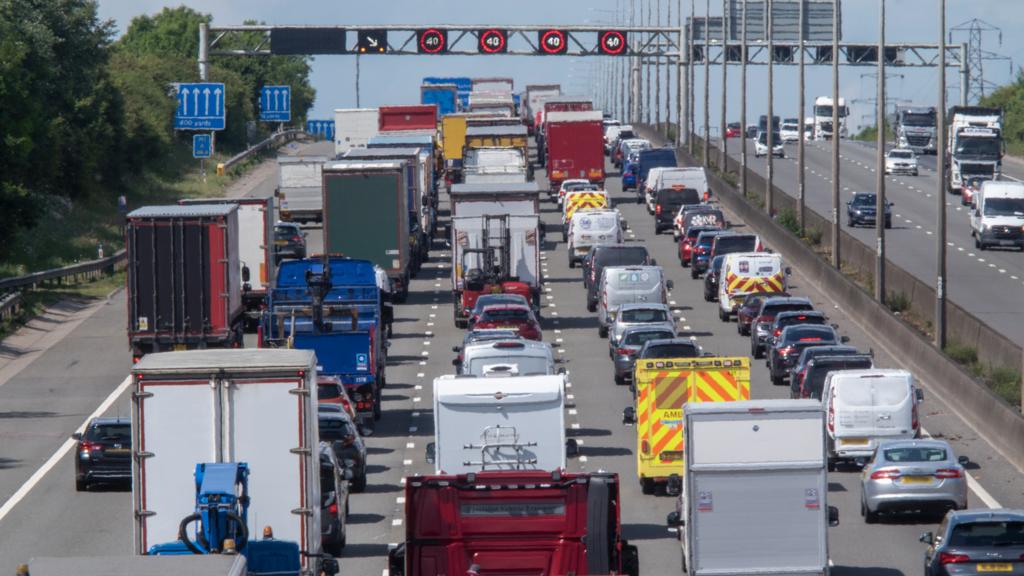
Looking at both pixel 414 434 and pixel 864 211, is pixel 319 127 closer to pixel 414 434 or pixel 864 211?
pixel 864 211

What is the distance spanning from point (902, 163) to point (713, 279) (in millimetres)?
55022

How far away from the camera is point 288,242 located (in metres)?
64.1

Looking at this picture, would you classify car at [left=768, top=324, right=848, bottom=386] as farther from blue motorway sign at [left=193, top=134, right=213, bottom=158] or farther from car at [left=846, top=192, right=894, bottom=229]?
blue motorway sign at [left=193, top=134, right=213, bottom=158]

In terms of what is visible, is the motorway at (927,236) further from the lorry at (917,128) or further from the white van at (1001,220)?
the lorry at (917,128)

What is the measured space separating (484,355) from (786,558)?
12.0 m

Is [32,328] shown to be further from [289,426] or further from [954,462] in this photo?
[289,426]

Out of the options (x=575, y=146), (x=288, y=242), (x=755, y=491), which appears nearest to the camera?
(x=755, y=491)

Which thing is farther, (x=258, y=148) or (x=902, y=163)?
(x=258, y=148)

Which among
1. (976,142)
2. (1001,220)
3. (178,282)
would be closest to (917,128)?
(976,142)

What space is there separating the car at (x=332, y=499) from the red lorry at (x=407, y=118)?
215 ft

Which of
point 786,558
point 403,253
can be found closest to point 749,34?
point 403,253

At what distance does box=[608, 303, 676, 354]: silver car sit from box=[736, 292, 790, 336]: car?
3530 millimetres

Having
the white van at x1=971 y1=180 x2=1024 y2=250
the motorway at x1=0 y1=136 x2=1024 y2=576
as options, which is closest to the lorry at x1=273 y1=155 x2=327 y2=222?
the motorway at x1=0 y1=136 x2=1024 y2=576

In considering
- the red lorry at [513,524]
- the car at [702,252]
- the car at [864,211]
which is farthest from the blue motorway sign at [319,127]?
the red lorry at [513,524]
